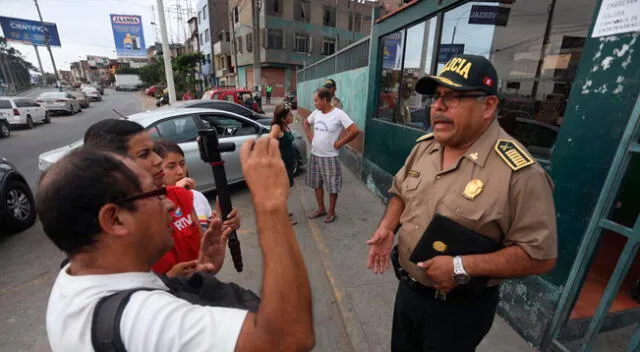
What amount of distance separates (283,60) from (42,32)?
2753 centimetres

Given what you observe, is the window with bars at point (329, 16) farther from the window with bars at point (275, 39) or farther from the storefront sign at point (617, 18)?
the storefront sign at point (617, 18)

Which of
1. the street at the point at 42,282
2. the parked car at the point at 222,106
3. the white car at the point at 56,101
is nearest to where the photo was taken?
the street at the point at 42,282

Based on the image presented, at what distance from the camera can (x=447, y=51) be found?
3.82 metres

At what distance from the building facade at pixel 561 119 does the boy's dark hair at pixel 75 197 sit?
230 centimetres

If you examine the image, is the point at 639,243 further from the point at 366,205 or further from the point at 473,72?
the point at 366,205

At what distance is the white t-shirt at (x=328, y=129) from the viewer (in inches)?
156

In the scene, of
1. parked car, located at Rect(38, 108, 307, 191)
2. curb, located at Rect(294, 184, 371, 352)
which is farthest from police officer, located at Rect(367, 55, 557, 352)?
parked car, located at Rect(38, 108, 307, 191)

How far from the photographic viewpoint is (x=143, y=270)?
34.1 inches

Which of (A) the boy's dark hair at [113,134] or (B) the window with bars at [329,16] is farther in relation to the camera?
(B) the window with bars at [329,16]

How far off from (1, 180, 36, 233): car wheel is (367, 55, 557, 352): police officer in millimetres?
4824

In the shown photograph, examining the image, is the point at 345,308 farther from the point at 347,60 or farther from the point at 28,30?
the point at 28,30

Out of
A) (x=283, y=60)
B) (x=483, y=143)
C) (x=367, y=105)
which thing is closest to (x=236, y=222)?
(x=483, y=143)

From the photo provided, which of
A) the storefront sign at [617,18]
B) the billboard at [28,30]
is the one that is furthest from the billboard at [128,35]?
the storefront sign at [617,18]

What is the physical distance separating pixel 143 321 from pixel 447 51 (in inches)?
165
